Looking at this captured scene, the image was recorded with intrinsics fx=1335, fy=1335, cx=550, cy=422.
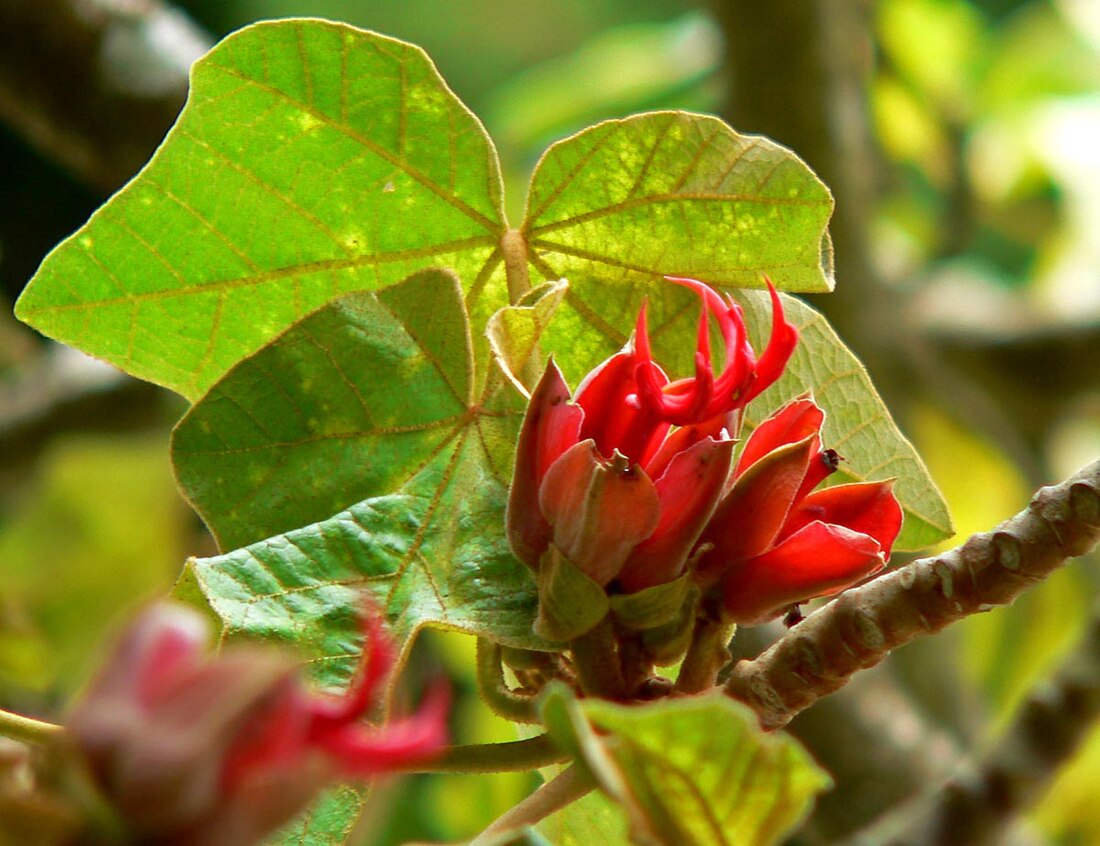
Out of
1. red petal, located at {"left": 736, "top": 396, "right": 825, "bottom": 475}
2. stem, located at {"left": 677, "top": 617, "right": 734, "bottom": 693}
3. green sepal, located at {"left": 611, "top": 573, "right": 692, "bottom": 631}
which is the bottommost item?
stem, located at {"left": 677, "top": 617, "right": 734, "bottom": 693}

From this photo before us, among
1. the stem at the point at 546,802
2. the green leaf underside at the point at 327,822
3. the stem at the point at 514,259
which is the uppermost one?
the stem at the point at 514,259

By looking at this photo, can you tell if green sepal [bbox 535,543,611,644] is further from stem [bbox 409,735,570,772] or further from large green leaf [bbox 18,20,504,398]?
large green leaf [bbox 18,20,504,398]

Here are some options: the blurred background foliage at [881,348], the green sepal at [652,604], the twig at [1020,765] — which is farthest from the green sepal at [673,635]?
the blurred background foliage at [881,348]

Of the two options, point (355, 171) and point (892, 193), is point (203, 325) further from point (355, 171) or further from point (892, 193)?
point (892, 193)

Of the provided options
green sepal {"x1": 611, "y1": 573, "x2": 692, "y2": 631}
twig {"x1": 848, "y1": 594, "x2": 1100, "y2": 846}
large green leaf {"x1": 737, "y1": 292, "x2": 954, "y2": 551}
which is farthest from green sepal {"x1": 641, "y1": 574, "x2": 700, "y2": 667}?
twig {"x1": 848, "y1": 594, "x2": 1100, "y2": 846}

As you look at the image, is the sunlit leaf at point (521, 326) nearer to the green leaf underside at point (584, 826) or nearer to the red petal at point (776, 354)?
the red petal at point (776, 354)

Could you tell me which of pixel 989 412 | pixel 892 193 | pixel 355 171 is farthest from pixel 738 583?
pixel 892 193
